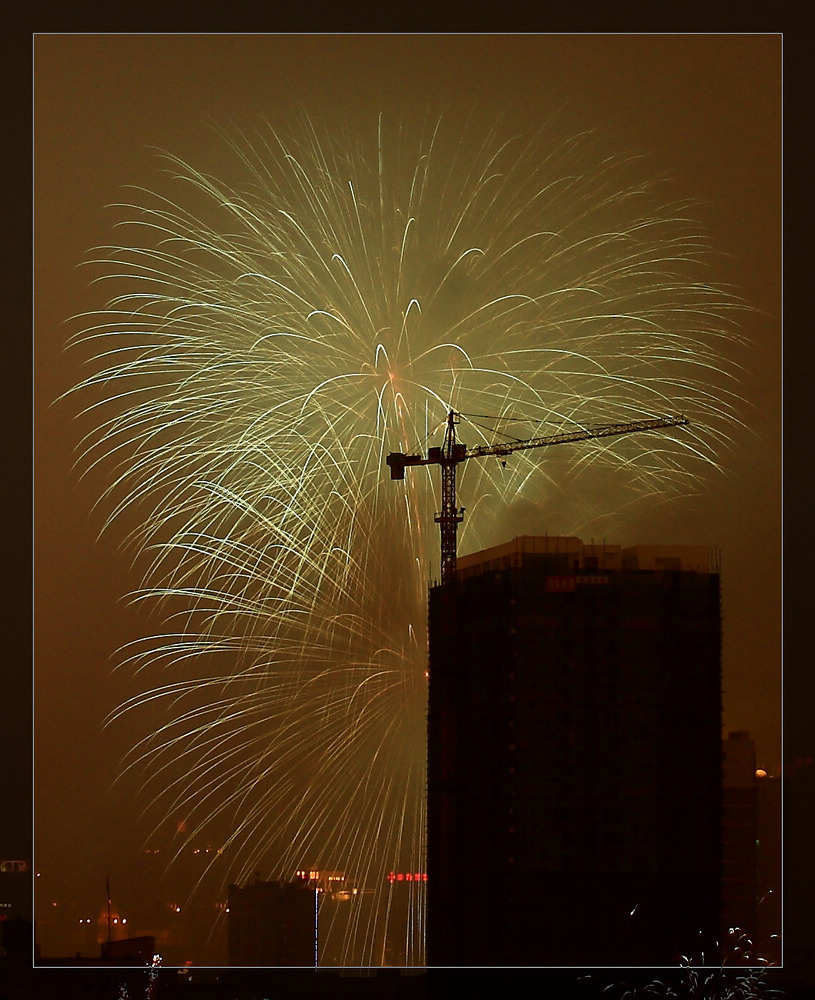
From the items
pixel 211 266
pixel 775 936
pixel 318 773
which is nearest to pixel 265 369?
pixel 211 266

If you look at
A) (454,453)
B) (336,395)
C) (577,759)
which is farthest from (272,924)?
(336,395)

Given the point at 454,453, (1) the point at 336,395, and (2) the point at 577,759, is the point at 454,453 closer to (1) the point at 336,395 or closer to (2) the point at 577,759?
(1) the point at 336,395

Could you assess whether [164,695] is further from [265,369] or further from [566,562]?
[566,562]

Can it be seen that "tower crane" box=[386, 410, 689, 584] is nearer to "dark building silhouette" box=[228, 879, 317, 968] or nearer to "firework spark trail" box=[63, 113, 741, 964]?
"firework spark trail" box=[63, 113, 741, 964]

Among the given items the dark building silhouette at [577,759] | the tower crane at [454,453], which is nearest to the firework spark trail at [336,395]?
the tower crane at [454,453]

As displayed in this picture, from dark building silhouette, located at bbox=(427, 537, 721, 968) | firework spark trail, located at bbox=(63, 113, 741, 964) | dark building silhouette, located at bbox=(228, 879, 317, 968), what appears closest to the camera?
firework spark trail, located at bbox=(63, 113, 741, 964)

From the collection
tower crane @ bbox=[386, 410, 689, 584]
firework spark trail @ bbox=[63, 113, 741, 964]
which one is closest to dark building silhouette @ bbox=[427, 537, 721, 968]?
tower crane @ bbox=[386, 410, 689, 584]

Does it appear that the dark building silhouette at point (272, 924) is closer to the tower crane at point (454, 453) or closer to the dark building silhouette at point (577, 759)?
the dark building silhouette at point (577, 759)
